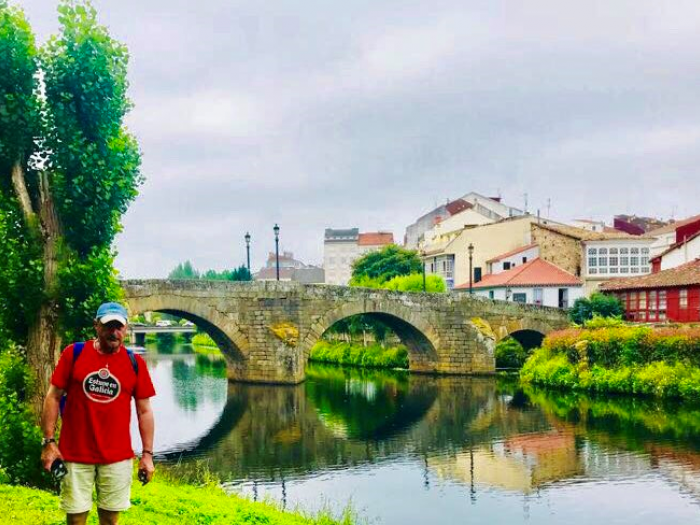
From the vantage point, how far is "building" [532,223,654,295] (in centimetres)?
4703

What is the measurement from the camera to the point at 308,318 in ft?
110

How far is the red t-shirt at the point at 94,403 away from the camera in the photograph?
5.63 metres

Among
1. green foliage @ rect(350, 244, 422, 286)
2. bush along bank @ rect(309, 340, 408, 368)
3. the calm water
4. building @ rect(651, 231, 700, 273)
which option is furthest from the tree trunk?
green foliage @ rect(350, 244, 422, 286)

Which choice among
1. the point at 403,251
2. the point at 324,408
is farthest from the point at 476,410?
the point at 403,251

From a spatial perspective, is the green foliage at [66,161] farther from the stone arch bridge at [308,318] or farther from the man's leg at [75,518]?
the stone arch bridge at [308,318]

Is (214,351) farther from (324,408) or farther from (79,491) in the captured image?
(79,491)

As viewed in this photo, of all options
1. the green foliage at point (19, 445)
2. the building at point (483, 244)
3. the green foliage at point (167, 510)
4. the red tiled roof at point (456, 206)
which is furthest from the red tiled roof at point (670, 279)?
the red tiled roof at point (456, 206)

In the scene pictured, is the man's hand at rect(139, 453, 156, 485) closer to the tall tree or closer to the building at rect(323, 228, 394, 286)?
the tall tree

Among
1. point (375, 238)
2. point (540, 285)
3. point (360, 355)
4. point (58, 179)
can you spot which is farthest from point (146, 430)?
point (375, 238)

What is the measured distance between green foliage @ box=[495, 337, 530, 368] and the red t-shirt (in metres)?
35.0

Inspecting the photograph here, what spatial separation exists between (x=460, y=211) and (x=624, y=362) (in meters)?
43.5

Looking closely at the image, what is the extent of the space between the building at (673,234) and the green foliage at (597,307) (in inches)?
332

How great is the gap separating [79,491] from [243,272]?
51925 millimetres

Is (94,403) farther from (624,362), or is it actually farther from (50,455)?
(624,362)
